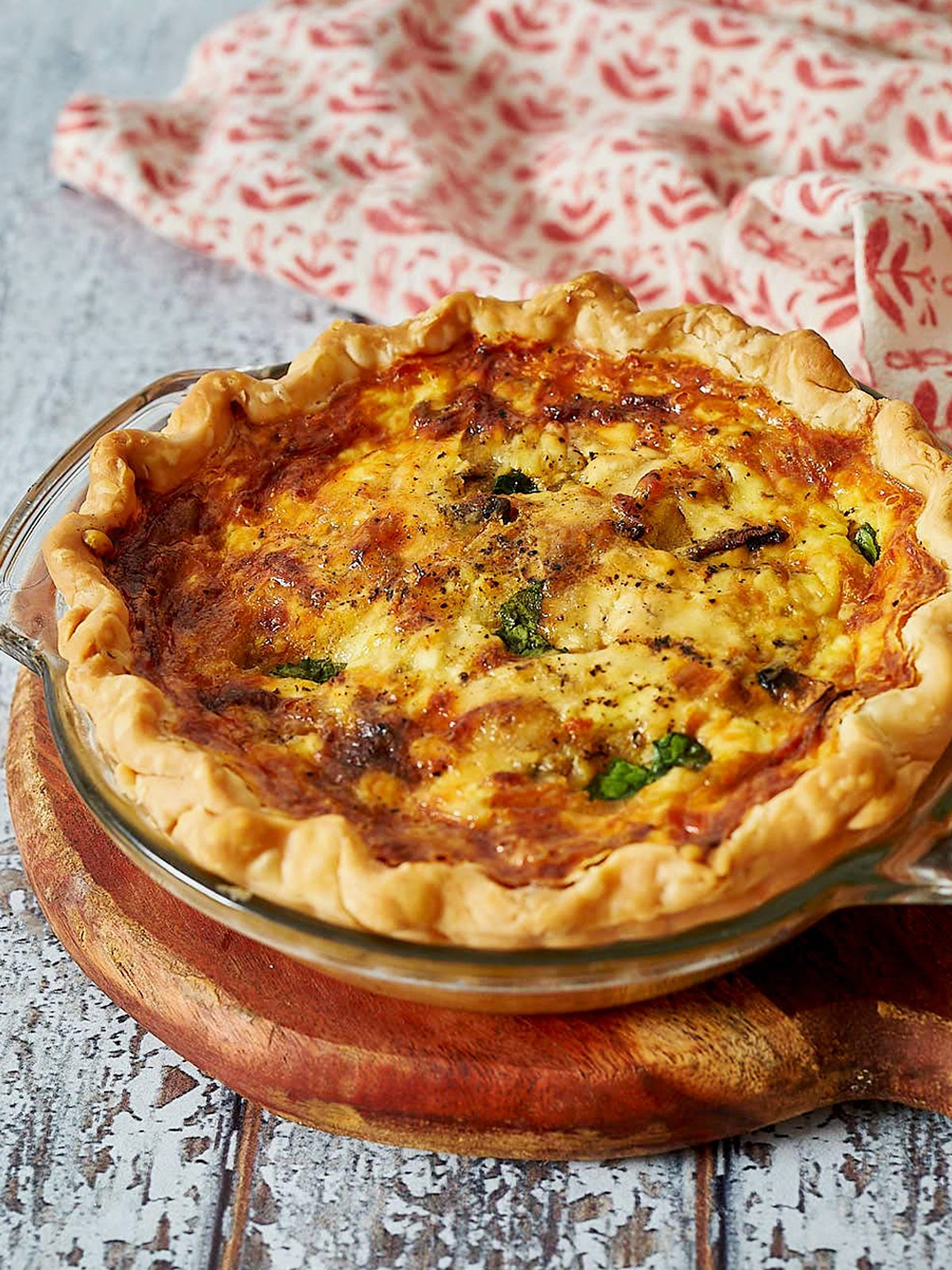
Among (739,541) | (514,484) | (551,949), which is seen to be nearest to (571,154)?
(514,484)

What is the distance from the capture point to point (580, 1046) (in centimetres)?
255

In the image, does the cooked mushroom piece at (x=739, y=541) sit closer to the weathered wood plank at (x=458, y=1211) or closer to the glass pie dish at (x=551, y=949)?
the glass pie dish at (x=551, y=949)

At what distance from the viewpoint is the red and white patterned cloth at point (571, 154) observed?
407 centimetres

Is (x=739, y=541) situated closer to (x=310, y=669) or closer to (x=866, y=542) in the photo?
(x=866, y=542)

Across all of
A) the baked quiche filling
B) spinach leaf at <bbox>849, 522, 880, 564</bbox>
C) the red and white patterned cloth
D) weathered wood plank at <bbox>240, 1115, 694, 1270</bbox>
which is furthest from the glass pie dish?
the red and white patterned cloth

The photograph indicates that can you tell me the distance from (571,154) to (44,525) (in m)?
2.10

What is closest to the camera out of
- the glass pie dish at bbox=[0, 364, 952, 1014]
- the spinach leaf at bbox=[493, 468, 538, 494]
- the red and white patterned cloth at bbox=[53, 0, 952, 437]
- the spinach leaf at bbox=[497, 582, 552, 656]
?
the glass pie dish at bbox=[0, 364, 952, 1014]

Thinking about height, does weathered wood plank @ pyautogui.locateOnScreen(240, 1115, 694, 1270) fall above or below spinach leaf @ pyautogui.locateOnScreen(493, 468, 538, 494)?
below

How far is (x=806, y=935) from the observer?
2.67m

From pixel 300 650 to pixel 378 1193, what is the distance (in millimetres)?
930

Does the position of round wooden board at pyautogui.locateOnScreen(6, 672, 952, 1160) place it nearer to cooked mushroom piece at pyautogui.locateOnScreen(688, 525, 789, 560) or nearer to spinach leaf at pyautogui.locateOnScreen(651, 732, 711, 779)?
spinach leaf at pyautogui.locateOnScreen(651, 732, 711, 779)

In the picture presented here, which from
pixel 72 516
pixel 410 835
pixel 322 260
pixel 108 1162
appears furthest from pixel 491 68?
pixel 108 1162

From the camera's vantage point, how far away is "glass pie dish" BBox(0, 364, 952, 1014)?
233 cm

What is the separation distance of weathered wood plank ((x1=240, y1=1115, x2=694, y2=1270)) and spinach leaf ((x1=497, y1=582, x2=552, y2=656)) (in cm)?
85
